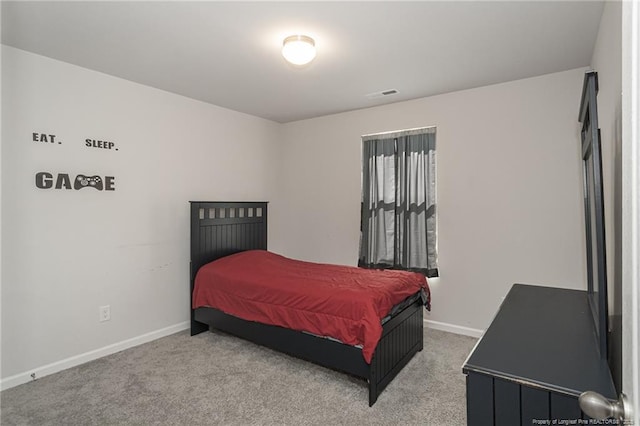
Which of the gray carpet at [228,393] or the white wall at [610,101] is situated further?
the gray carpet at [228,393]

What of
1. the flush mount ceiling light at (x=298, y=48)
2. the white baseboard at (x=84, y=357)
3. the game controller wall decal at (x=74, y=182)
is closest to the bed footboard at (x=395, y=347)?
the flush mount ceiling light at (x=298, y=48)

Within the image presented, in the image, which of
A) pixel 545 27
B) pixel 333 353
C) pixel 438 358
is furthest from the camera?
pixel 438 358

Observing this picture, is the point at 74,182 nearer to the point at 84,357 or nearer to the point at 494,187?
the point at 84,357

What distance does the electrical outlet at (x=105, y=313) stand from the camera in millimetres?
2975

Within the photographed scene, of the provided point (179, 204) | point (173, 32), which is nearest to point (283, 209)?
point (179, 204)

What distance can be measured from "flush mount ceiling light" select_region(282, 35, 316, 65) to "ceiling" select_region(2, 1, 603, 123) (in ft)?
0.18

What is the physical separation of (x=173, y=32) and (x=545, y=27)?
245 cm

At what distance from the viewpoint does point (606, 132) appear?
1.71 meters

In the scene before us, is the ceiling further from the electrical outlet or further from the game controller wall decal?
the electrical outlet

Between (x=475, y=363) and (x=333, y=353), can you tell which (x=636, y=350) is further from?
(x=333, y=353)

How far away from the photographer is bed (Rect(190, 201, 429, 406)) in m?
2.34

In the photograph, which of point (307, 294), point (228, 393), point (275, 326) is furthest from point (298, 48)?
point (228, 393)

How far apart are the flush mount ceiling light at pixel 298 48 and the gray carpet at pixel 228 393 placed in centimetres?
230

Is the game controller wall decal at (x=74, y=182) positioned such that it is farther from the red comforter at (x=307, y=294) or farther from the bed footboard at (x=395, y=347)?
the bed footboard at (x=395, y=347)
